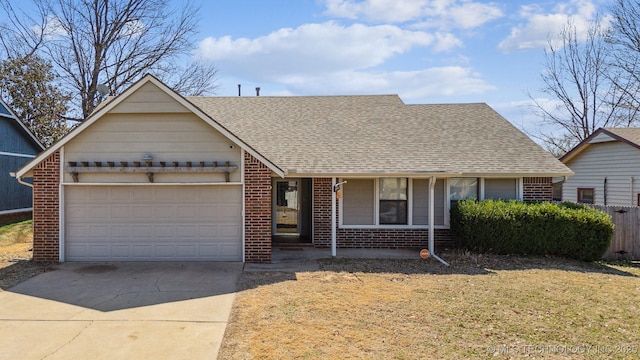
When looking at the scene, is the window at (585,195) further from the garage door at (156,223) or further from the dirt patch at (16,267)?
the dirt patch at (16,267)

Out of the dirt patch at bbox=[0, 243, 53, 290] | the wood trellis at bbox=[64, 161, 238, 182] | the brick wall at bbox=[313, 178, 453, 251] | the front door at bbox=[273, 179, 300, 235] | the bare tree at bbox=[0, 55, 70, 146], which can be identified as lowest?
the dirt patch at bbox=[0, 243, 53, 290]

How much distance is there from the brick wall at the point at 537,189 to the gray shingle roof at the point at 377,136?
17.9 inches

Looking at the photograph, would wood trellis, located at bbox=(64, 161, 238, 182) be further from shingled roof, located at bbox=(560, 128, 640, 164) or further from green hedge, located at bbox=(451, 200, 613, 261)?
shingled roof, located at bbox=(560, 128, 640, 164)

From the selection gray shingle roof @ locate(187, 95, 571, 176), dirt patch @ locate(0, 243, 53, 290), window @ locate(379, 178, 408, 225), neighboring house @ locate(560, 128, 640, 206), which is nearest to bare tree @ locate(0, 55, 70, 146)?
gray shingle roof @ locate(187, 95, 571, 176)

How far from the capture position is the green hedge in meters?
10.6

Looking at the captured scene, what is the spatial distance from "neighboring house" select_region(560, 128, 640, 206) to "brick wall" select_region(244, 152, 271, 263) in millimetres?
11353

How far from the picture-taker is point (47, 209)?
9.88m

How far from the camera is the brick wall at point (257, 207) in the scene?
32.7 ft

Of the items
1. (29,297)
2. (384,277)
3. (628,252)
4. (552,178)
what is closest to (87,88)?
(29,297)

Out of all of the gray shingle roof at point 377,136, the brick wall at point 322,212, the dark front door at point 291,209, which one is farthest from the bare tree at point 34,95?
the brick wall at point 322,212

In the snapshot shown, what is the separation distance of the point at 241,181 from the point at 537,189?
871 centimetres

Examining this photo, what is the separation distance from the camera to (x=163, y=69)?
2677cm

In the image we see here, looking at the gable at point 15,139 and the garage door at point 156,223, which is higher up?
the gable at point 15,139

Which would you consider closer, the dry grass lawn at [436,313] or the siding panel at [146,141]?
the dry grass lawn at [436,313]
